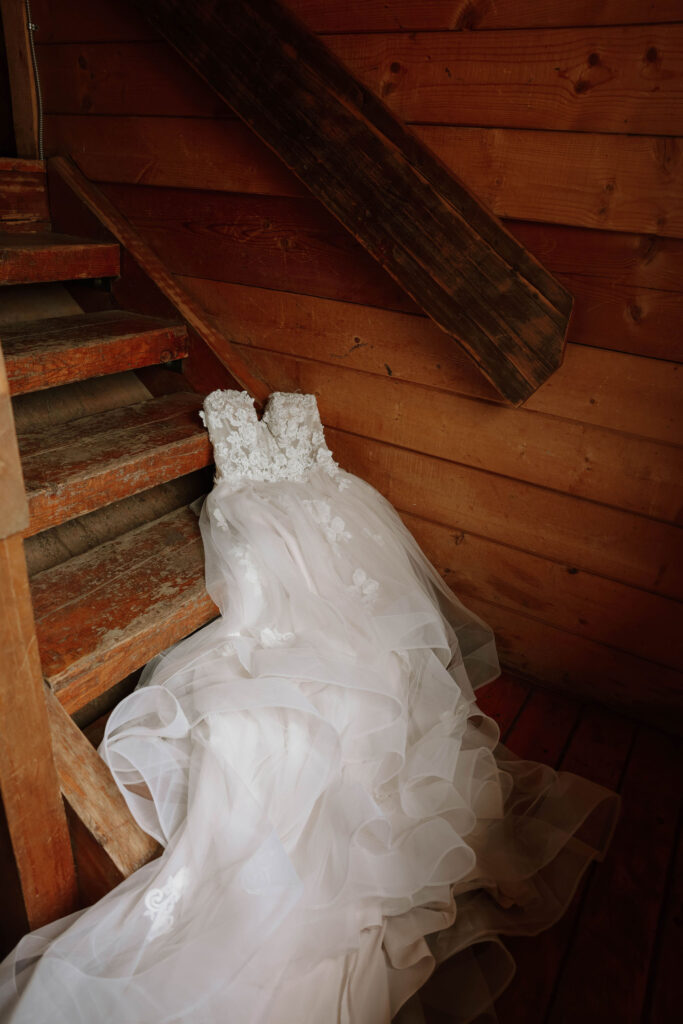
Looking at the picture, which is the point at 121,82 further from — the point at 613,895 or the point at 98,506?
the point at 613,895

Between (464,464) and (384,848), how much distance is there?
0.87 meters

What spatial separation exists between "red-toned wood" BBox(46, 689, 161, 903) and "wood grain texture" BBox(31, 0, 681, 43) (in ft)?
4.64

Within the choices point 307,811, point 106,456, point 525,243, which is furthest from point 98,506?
point 525,243

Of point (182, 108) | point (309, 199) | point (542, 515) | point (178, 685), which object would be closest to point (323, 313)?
point (309, 199)

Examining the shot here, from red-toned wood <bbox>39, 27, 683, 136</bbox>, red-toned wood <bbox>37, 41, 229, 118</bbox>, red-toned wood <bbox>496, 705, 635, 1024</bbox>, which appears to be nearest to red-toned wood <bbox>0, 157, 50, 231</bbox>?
red-toned wood <bbox>37, 41, 229, 118</bbox>

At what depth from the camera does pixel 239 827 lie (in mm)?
1071

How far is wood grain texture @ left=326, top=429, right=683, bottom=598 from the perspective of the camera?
1471 millimetres

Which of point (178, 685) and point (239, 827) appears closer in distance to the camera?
point (239, 827)

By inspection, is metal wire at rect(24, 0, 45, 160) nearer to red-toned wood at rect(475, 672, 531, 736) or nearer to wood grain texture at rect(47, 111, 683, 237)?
wood grain texture at rect(47, 111, 683, 237)

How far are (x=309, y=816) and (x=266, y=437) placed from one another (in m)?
0.86

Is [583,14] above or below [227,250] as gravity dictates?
above

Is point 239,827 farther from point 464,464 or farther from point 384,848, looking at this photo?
point 464,464

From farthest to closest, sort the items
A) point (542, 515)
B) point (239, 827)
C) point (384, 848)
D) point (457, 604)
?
1. point (457, 604)
2. point (542, 515)
3. point (384, 848)
4. point (239, 827)

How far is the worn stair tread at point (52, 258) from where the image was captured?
5.25 ft
